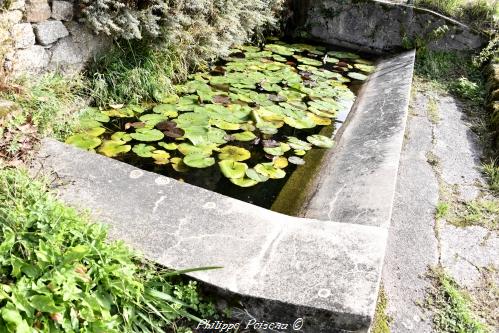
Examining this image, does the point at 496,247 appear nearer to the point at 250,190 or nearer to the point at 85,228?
the point at 250,190

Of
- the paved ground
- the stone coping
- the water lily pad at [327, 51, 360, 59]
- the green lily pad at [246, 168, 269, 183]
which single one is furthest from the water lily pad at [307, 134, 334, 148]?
the water lily pad at [327, 51, 360, 59]

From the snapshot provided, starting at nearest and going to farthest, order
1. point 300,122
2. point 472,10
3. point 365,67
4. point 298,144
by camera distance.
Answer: point 298,144
point 300,122
point 365,67
point 472,10

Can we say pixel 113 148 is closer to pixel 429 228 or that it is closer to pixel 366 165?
pixel 366 165

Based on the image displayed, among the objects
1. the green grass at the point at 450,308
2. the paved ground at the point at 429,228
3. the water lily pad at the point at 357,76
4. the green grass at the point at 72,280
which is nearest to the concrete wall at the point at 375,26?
the water lily pad at the point at 357,76

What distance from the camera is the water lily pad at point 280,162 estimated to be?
9.96 feet

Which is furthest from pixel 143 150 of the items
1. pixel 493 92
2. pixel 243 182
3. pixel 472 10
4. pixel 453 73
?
pixel 472 10

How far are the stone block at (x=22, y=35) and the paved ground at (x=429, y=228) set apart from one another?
101 inches

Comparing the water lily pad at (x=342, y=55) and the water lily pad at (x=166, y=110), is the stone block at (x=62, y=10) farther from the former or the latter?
the water lily pad at (x=342, y=55)

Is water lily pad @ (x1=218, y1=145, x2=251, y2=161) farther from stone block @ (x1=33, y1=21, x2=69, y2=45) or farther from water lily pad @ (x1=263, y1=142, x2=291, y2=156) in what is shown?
stone block @ (x1=33, y1=21, x2=69, y2=45)

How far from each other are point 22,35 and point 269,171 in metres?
1.85

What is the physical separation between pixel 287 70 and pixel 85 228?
11.2 ft

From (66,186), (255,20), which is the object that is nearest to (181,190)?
(66,186)

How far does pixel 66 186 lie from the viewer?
209cm

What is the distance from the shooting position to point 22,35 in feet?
9.04
